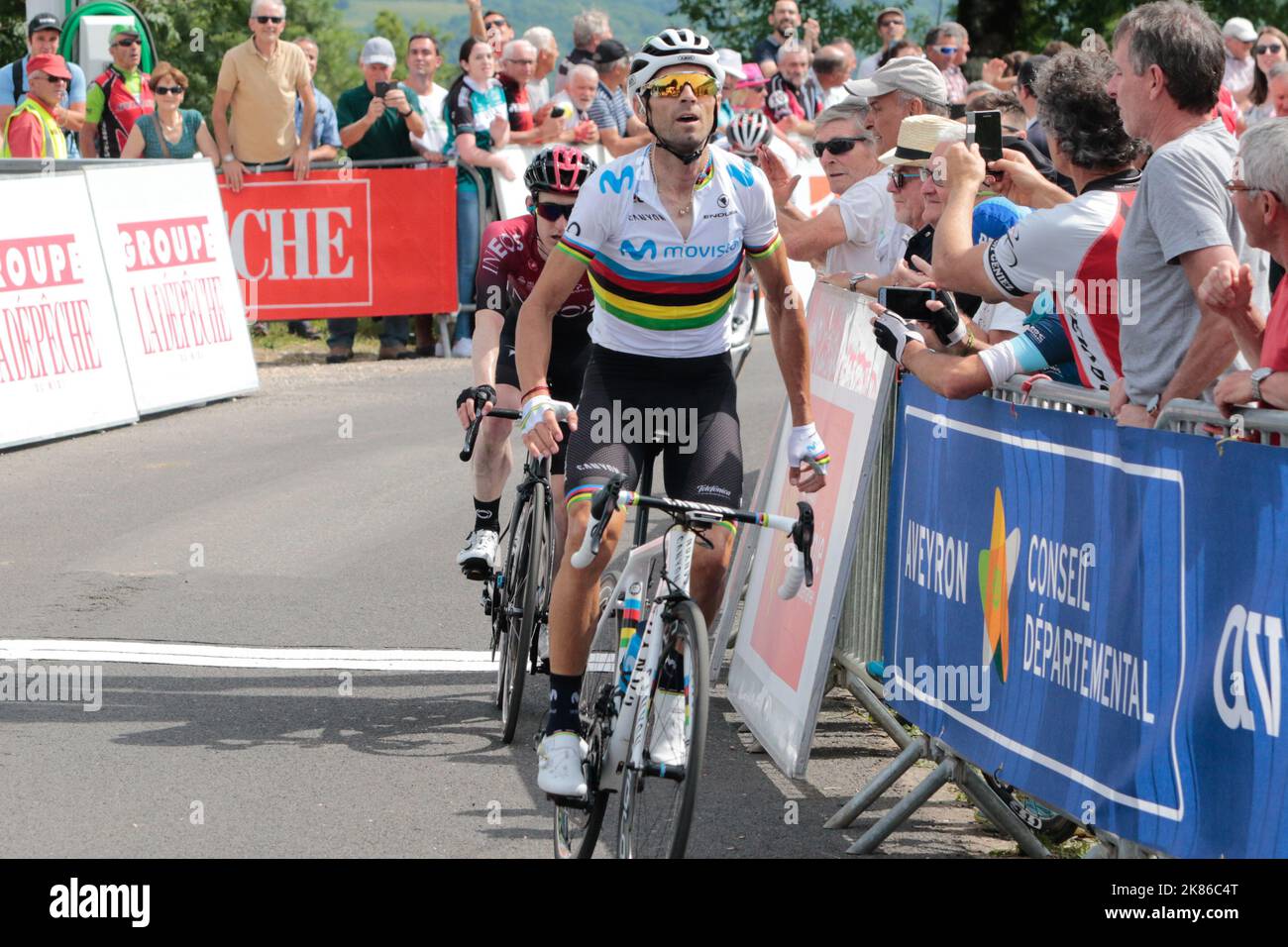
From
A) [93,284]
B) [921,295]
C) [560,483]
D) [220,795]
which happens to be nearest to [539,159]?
[560,483]

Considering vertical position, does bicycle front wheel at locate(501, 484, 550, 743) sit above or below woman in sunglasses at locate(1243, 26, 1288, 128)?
below

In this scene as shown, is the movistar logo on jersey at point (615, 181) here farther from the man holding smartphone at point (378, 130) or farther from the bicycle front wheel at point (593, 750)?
the man holding smartphone at point (378, 130)

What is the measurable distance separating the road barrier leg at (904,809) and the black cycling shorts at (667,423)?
1032 millimetres

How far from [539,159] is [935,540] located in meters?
2.15

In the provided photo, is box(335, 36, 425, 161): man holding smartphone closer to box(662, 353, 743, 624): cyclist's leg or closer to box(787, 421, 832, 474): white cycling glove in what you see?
box(662, 353, 743, 624): cyclist's leg

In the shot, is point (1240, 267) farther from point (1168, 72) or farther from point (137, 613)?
point (137, 613)

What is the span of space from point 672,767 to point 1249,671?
1.48 meters

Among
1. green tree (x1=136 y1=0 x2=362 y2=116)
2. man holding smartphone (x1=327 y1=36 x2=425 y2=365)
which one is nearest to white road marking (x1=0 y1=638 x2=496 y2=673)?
green tree (x1=136 y1=0 x2=362 y2=116)

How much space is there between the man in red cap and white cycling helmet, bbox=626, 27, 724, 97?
11538 mm

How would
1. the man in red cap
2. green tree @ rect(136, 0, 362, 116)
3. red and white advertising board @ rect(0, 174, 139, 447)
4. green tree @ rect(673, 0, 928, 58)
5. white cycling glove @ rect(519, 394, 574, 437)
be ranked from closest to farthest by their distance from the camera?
white cycling glove @ rect(519, 394, 574, 437), red and white advertising board @ rect(0, 174, 139, 447), the man in red cap, green tree @ rect(673, 0, 928, 58), green tree @ rect(136, 0, 362, 116)

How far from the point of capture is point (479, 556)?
7.63 metres

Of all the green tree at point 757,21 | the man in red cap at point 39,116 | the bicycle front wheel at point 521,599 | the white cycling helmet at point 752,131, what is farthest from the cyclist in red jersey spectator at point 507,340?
the green tree at point 757,21
